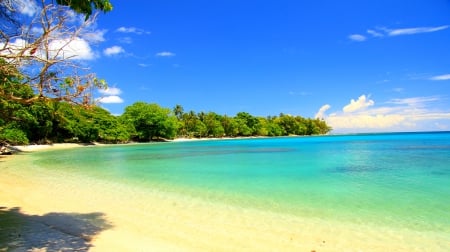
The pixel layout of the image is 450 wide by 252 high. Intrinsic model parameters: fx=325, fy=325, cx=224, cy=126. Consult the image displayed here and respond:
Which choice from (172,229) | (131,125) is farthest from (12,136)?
(172,229)

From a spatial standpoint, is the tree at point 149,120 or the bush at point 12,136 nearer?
the bush at point 12,136

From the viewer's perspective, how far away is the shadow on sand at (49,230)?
5.54m

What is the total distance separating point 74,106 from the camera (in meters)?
4.64

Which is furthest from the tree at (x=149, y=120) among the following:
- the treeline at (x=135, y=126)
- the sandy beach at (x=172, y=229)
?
the sandy beach at (x=172, y=229)

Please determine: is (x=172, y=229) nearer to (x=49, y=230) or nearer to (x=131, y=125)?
(x=49, y=230)

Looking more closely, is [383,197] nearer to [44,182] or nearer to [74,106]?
[74,106]

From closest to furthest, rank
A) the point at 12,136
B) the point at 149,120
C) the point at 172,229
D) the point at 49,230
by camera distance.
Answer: the point at 49,230 < the point at 172,229 < the point at 12,136 < the point at 149,120

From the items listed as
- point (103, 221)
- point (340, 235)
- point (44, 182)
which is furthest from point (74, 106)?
point (44, 182)

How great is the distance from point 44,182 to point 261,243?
11339mm

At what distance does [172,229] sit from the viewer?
7.03 metres

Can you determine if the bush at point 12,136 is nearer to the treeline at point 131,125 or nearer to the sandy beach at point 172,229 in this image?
the treeline at point 131,125

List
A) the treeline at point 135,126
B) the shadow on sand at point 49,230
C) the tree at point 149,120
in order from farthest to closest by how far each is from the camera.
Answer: the tree at point 149,120
the treeline at point 135,126
the shadow on sand at point 49,230

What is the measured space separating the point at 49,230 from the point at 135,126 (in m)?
72.6

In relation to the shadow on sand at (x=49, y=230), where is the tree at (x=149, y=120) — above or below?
above
